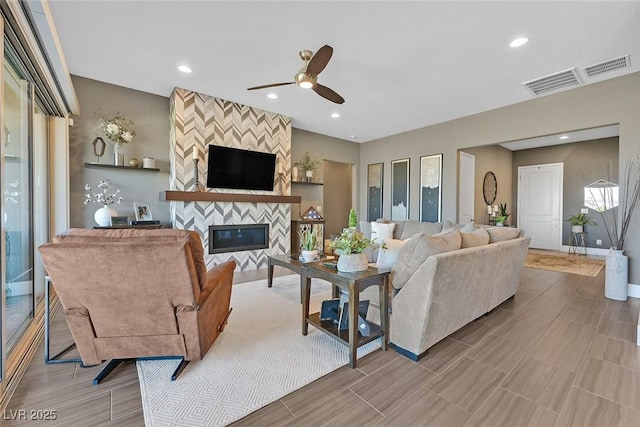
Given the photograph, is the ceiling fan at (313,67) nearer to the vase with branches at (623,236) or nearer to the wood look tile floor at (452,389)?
the wood look tile floor at (452,389)

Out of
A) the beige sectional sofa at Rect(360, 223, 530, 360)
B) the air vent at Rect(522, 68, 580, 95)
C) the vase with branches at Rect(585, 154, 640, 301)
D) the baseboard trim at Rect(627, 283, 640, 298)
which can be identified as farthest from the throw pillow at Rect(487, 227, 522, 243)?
the air vent at Rect(522, 68, 580, 95)

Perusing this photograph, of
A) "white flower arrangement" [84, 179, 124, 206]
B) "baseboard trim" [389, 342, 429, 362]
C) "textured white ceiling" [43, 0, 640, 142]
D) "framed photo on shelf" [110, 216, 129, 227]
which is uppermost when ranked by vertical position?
"textured white ceiling" [43, 0, 640, 142]

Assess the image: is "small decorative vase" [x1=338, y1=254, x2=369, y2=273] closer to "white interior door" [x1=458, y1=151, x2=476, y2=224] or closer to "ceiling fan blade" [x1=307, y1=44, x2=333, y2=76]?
"ceiling fan blade" [x1=307, y1=44, x2=333, y2=76]

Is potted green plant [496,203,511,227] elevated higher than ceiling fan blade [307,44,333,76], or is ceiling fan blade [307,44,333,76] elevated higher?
ceiling fan blade [307,44,333,76]

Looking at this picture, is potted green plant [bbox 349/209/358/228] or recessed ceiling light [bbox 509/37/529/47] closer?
recessed ceiling light [bbox 509/37/529/47]

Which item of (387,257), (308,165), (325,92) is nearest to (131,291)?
(387,257)

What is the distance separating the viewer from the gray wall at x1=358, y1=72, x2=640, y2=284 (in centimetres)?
360

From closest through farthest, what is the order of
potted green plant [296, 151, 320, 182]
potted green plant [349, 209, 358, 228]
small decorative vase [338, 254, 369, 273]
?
1. small decorative vase [338, 254, 369, 273]
2. potted green plant [349, 209, 358, 228]
3. potted green plant [296, 151, 320, 182]

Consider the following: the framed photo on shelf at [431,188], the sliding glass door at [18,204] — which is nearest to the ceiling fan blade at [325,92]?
the sliding glass door at [18,204]

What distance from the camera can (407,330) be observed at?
6.77 feet

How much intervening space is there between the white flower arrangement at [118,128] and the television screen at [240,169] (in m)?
1.19

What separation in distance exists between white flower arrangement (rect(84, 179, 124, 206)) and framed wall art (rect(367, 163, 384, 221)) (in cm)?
549

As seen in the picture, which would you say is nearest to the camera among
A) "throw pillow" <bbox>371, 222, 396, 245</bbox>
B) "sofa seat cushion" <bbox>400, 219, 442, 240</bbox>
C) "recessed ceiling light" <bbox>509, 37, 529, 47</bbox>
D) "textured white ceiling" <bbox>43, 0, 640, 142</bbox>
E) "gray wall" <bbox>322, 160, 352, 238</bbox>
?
"textured white ceiling" <bbox>43, 0, 640, 142</bbox>

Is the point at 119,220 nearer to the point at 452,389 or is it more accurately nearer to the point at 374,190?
the point at 452,389
